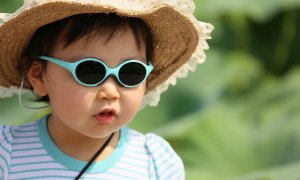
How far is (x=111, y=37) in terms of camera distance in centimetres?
193

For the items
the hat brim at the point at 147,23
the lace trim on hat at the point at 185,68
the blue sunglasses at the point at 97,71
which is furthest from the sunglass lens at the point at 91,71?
the lace trim on hat at the point at 185,68

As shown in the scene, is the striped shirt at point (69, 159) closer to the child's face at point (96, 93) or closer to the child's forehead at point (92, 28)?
the child's face at point (96, 93)

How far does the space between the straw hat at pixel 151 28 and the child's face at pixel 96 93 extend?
7 cm

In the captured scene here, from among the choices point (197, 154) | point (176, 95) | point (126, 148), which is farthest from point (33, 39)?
point (176, 95)

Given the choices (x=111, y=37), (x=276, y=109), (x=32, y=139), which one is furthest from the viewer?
(x=276, y=109)

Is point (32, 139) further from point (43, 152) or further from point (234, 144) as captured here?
point (234, 144)

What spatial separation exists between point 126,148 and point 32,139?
22 centimetres

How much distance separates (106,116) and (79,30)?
0.64ft

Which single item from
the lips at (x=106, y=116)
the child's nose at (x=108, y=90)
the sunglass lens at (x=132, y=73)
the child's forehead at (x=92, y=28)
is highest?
the child's forehead at (x=92, y=28)

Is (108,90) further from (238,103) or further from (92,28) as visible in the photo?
(238,103)

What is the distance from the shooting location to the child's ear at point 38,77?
80.4 inches

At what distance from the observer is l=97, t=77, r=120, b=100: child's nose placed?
74.6 inches

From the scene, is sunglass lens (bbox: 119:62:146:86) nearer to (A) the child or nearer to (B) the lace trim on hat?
(A) the child

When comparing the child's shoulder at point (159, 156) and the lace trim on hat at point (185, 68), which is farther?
the lace trim on hat at point (185, 68)
